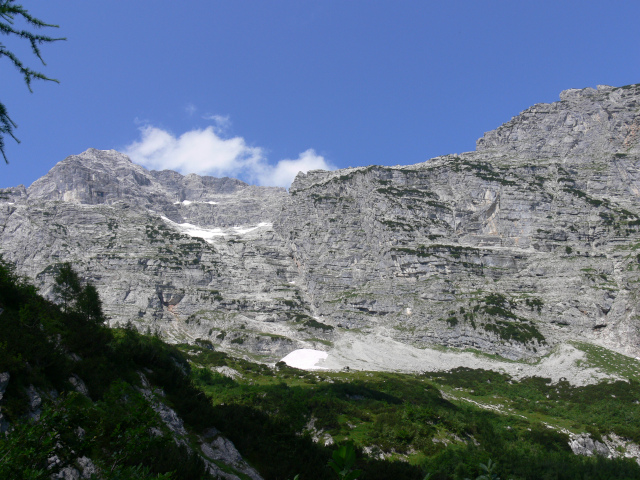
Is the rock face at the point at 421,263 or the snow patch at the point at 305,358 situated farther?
the rock face at the point at 421,263

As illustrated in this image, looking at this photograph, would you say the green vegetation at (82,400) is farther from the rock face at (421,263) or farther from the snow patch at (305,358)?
the rock face at (421,263)

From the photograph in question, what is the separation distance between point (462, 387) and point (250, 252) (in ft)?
403

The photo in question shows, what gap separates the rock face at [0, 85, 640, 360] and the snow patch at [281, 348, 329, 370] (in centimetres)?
451

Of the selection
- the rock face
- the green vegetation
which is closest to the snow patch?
the rock face

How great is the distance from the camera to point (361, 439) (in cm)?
3466

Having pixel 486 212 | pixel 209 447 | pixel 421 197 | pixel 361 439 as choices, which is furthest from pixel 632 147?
pixel 209 447

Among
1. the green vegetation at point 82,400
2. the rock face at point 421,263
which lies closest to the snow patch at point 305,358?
the rock face at point 421,263

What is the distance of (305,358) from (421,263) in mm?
61933

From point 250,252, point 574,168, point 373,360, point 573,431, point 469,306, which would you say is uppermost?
point 574,168

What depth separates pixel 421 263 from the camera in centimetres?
15638

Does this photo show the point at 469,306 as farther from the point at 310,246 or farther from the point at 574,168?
the point at 574,168

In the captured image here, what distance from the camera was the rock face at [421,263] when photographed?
5064 inches

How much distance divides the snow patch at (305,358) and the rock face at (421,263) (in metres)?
4.51

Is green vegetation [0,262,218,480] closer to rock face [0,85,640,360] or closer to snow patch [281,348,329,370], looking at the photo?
snow patch [281,348,329,370]
